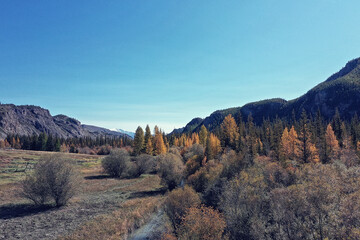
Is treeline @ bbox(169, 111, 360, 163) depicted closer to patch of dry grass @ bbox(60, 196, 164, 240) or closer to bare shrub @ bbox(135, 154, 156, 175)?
bare shrub @ bbox(135, 154, 156, 175)

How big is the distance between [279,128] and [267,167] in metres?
44.8

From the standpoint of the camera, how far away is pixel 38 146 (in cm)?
13362

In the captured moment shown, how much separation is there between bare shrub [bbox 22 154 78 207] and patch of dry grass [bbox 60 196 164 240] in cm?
1042

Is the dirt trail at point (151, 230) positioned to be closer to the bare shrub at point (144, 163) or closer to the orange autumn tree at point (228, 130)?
the bare shrub at point (144, 163)

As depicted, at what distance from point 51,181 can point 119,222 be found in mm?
15859

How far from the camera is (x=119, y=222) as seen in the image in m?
28.0

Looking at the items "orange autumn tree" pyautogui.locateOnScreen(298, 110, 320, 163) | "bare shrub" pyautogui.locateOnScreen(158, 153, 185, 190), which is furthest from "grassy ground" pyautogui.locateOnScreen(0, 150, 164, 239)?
"orange autumn tree" pyautogui.locateOnScreen(298, 110, 320, 163)

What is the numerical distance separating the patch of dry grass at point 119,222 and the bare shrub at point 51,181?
1042cm

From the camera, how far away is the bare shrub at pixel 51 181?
111 ft

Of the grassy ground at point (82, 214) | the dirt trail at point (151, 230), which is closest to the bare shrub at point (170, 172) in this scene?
the grassy ground at point (82, 214)

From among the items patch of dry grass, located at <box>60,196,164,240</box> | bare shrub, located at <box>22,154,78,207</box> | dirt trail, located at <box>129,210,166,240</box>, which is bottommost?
dirt trail, located at <box>129,210,166,240</box>

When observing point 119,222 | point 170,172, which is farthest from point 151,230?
point 170,172

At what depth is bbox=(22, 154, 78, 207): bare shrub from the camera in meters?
33.8

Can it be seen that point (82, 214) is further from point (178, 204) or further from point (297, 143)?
point (297, 143)
